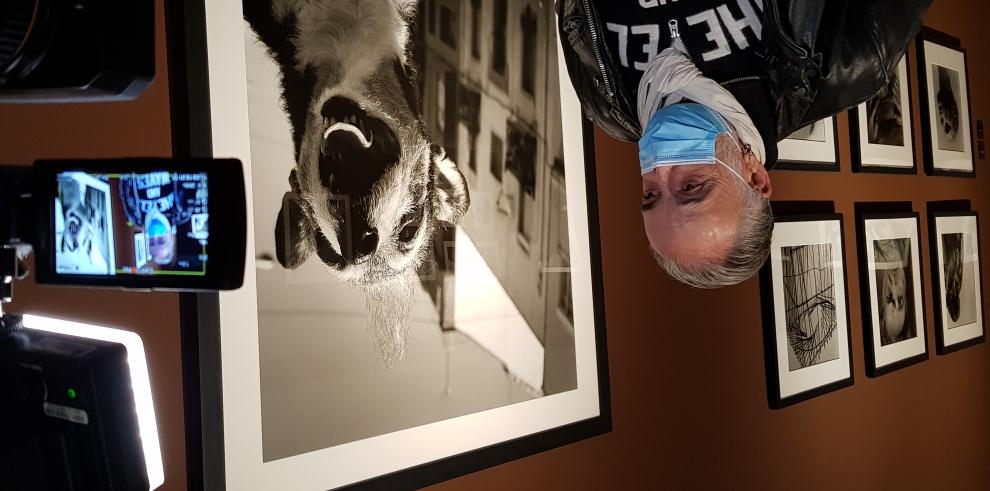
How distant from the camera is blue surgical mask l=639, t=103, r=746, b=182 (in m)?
1.25

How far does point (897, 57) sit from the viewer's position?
52.2 inches

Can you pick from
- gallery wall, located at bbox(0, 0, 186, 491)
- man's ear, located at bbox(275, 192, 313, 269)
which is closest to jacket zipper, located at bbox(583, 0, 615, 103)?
man's ear, located at bbox(275, 192, 313, 269)

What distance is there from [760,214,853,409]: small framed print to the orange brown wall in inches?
1.9

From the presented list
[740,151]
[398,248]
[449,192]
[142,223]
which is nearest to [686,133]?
[740,151]

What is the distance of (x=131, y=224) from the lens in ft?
2.13

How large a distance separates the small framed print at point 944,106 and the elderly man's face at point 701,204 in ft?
6.18

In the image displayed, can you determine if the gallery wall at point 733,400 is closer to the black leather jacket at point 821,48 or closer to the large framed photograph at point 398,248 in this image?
the large framed photograph at point 398,248

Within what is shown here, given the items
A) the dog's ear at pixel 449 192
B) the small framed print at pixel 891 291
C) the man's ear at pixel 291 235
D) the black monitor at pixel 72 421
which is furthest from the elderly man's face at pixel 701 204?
the small framed print at pixel 891 291

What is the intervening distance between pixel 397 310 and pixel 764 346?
128 centimetres

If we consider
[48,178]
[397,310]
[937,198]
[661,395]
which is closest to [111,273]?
[48,178]

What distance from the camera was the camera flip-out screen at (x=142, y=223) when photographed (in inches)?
23.9

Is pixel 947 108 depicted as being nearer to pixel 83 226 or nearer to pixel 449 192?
pixel 449 192

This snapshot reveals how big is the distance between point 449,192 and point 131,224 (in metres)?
0.72

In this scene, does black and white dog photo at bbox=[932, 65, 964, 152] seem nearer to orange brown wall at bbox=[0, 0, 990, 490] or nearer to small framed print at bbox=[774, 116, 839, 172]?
orange brown wall at bbox=[0, 0, 990, 490]
